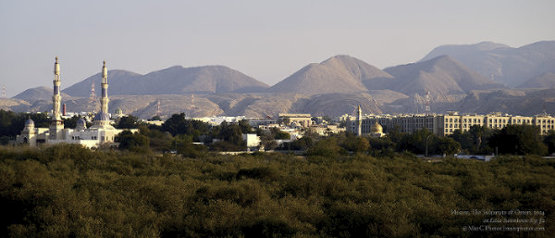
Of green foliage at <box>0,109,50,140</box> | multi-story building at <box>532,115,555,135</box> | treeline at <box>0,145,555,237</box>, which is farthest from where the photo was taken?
multi-story building at <box>532,115,555,135</box>

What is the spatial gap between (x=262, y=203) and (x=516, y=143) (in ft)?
126

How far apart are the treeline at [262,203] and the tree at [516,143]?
83.2 feet

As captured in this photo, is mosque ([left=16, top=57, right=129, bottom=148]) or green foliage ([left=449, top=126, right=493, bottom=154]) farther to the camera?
mosque ([left=16, top=57, right=129, bottom=148])

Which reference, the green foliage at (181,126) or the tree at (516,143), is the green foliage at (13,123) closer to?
the green foliage at (181,126)

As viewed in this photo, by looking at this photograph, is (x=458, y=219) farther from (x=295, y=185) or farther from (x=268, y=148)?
(x=268, y=148)

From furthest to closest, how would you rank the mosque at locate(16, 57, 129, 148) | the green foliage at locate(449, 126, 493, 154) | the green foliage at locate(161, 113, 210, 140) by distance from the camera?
the green foliage at locate(161, 113, 210, 140)
the mosque at locate(16, 57, 129, 148)
the green foliage at locate(449, 126, 493, 154)

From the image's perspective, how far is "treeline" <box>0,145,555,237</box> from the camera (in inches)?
664

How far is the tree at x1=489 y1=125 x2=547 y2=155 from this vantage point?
171ft

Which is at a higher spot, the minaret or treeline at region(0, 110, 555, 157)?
the minaret

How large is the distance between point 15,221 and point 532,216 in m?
13.6

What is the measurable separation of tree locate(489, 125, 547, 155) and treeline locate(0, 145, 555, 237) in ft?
83.2

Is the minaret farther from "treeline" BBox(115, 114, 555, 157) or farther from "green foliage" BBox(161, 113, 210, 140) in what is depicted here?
"green foliage" BBox(161, 113, 210, 140)

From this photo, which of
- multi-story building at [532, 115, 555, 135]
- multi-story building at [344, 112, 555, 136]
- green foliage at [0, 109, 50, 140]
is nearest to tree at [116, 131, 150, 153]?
green foliage at [0, 109, 50, 140]

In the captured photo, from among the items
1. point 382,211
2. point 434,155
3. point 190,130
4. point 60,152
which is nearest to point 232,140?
point 190,130
